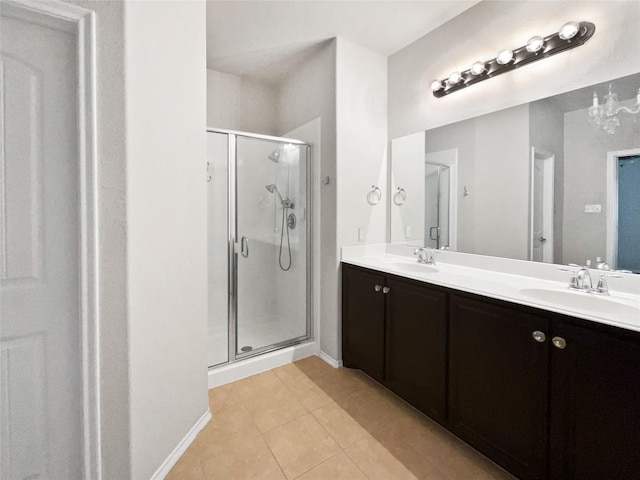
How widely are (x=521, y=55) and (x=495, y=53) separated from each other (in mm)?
212

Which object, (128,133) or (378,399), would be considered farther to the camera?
(378,399)

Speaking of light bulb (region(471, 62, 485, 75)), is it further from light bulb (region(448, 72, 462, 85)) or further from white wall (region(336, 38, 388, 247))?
white wall (region(336, 38, 388, 247))

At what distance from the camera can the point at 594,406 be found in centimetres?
106

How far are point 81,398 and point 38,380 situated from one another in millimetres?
165

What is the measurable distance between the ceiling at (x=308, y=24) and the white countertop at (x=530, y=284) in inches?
68.7

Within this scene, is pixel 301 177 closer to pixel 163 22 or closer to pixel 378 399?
pixel 163 22

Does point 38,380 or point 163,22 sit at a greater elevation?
→ point 163,22

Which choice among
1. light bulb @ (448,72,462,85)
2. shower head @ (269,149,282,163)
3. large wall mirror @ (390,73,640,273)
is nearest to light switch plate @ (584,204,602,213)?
large wall mirror @ (390,73,640,273)

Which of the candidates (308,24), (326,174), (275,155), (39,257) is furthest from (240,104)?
(39,257)

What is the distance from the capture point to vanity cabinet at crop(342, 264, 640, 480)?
1.02 metres

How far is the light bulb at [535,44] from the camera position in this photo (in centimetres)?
159

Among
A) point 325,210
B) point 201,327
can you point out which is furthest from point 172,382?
point 325,210

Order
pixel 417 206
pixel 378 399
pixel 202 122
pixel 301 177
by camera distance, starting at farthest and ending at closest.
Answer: pixel 301 177, pixel 417 206, pixel 378 399, pixel 202 122

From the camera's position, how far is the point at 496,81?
1876 mm
